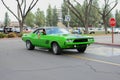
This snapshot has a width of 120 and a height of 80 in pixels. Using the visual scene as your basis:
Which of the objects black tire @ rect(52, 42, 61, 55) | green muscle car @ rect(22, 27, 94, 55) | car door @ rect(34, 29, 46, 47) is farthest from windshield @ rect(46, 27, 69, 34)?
black tire @ rect(52, 42, 61, 55)

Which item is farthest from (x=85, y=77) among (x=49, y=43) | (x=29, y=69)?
(x=49, y=43)

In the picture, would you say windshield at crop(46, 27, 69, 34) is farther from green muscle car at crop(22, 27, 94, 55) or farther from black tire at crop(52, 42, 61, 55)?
black tire at crop(52, 42, 61, 55)

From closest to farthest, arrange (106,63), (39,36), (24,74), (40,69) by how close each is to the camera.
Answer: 1. (24,74)
2. (40,69)
3. (106,63)
4. (39,36)

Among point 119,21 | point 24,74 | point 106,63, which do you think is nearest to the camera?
point 24,74

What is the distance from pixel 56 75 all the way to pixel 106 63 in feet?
9.76

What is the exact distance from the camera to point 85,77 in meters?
8.66

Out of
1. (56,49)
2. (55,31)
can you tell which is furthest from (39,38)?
(56,49)

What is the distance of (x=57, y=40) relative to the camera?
14797mm

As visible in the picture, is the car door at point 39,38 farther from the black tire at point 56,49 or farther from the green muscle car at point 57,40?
the black tire at point 56,49

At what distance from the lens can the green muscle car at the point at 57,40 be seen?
14.4 metres

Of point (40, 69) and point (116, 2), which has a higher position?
point (116, 2)

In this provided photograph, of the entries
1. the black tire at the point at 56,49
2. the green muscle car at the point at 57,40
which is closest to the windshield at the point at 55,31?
the green muscle car at the point at 57,40

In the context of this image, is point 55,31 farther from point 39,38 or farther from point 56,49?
point 56,49

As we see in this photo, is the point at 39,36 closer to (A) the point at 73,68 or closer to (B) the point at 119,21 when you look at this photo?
(A) the point at 73,68
